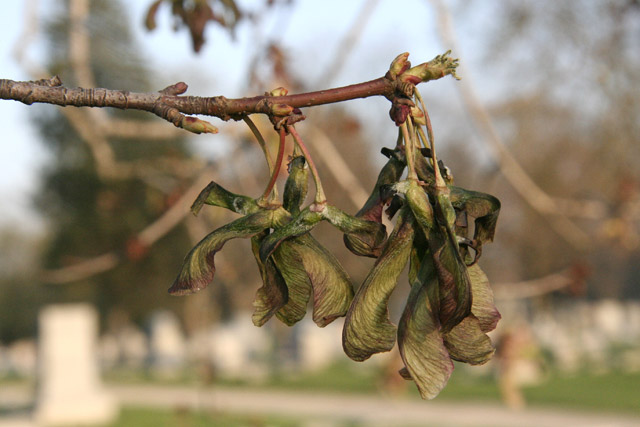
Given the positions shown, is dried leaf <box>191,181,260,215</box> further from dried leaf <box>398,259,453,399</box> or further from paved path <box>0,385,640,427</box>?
paved path <box>0,385,640,427</box>

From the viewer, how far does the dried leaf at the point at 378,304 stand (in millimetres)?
935

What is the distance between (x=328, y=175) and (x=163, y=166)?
797 centimetres

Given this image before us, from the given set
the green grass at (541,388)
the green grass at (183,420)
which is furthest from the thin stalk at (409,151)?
the green grass at (541,388)

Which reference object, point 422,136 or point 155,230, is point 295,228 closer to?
point 422,136

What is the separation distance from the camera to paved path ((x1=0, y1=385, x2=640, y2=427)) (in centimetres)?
1156

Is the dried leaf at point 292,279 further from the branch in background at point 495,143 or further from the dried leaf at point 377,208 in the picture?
the branch in background at point 495,143

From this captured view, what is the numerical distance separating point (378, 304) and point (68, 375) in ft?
43.9

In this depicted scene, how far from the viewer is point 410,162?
961 millimetres

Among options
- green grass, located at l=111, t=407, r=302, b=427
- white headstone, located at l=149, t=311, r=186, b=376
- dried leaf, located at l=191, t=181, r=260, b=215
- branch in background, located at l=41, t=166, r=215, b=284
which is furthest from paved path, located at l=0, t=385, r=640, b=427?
dried leaf, located at l=191, t=181, r=260, b=215

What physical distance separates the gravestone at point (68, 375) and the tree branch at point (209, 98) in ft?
41.6

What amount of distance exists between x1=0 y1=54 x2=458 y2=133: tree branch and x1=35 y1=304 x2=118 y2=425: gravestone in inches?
499

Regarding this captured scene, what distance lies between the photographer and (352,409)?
13.7m

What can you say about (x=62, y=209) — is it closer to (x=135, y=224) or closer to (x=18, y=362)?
(x=135, y=224)

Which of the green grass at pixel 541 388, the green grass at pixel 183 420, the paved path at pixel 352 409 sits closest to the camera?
the green grass at pixel 183 420
